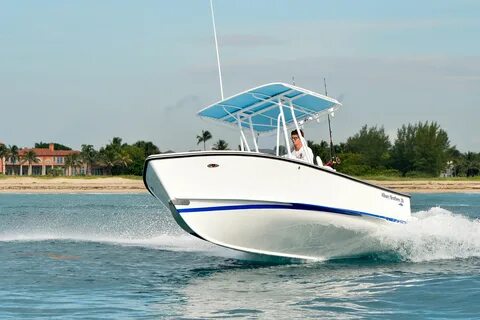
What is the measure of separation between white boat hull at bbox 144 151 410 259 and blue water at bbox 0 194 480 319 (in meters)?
0.69

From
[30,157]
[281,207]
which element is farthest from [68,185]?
[281,207]

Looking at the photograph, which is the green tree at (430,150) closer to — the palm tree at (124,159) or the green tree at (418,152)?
the green tree at (418,152)

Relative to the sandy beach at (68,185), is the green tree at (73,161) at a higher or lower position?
higher

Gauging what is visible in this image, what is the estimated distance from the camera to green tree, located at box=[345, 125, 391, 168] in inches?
3131

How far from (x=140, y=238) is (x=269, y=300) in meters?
13.3

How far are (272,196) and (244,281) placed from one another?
1.64 meters

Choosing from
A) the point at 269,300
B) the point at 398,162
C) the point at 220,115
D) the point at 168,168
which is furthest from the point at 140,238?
the point at 398,162

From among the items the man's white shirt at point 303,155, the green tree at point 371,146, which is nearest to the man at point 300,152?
the man's white shirt at point 303,155

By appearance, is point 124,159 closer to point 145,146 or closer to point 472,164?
point 145,146

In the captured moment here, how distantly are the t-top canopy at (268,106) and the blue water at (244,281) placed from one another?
2.79m

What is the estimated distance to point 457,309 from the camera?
13.7m

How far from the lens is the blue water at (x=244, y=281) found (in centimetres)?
1359

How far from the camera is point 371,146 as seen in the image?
9019 centimetres

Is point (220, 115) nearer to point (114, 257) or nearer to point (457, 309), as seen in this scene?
point (114, 257)
